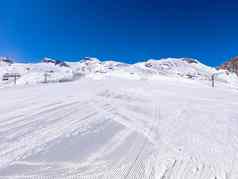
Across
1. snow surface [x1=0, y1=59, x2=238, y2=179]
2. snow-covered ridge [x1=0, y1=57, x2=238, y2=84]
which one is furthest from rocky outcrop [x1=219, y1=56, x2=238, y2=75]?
snow surface [x1=0, y1=59, x2=238, y2=179]

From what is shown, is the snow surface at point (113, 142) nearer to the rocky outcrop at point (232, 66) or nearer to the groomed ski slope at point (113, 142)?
the groomed ski slope at point (113, 142)

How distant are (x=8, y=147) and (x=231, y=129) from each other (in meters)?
4.12

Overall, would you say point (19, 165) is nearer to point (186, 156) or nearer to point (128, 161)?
point (128, 161)

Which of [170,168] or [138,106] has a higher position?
[138,106]

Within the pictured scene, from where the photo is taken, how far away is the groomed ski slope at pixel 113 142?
2.59 m

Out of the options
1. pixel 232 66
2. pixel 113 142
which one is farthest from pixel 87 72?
pixel 232 66

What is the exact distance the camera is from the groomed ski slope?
2.59 meters

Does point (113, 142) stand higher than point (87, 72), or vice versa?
point (87, 72)

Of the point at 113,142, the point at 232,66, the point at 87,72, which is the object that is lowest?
the point at 113,142

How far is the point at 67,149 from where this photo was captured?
3.23 meters

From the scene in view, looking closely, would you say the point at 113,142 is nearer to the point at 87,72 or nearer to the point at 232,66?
the point at 87,72

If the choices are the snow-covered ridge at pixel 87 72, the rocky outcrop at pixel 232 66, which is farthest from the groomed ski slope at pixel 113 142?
the rocky outcrop at pixel 232 66

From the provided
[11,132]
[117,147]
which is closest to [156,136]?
[117,147]

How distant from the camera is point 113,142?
361cm
